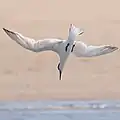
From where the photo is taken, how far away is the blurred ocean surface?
120cm

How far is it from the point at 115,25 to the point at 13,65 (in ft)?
1.53

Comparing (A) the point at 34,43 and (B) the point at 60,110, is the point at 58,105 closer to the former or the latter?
(B) the point at 60,110

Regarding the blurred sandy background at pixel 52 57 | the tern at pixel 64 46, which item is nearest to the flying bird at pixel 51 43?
the tern at pixel 64 46

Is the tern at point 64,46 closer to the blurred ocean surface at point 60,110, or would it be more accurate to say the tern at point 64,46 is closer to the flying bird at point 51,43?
the flying bird at point 51,43

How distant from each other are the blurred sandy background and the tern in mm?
135

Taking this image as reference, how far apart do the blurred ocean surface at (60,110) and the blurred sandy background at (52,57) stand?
67mm

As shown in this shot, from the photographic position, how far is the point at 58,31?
A: 4.53 ft

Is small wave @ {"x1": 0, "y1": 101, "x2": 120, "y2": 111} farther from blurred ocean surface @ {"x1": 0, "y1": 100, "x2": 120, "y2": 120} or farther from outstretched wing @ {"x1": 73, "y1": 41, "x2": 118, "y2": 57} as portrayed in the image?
outstretched wing @ {"x1": 73, "y1": 41, "x2": 118, "y2": 57}

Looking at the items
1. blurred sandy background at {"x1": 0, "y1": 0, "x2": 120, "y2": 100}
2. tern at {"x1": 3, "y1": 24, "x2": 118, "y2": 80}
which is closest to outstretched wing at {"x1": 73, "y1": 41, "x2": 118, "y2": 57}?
tern at {"x1": 3, "y1": 24, "x2": 118, "y2": 80}

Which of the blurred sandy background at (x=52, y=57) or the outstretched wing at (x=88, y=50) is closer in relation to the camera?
the outstretched wing at (x=88, y=50)

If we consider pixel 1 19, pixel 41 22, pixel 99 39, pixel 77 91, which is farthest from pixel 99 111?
pixel 1 19

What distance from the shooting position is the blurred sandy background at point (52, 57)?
4.53 ft

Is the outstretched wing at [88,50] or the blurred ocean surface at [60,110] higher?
the outstretched wing at [88,50]

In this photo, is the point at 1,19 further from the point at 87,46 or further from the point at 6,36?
the point at 87,46
